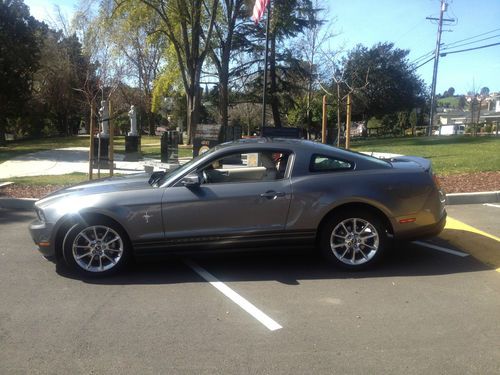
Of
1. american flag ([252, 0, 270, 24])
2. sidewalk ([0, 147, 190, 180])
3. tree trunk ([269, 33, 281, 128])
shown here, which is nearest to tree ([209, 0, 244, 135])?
tree trunk ([269, 33, 281, 128])

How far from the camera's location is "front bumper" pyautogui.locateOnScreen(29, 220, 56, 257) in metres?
4.95

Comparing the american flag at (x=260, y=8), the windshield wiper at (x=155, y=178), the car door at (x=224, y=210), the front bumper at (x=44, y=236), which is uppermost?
the american flag at (x=260, y=8)

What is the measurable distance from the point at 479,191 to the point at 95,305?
24.9 feet

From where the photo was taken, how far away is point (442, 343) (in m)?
3.52

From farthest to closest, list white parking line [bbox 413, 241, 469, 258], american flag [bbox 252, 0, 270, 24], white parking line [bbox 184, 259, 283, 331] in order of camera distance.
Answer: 1. american flag [bbox 252, 0, 270, 24]
2. white parking line [bbox 413, 241, 469, 258]
3. white parking line [bbox 184, 259, 283, 331]

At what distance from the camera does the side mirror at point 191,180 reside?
4.94m

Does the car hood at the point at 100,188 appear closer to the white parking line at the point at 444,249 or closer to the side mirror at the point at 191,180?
the side mirror at the point at 191,180

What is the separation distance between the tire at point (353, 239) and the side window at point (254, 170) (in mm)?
788

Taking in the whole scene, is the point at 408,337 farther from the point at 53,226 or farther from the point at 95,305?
the point at 53,226

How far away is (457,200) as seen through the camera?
28.6 ft

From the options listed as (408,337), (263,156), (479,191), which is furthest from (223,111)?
(408,337)

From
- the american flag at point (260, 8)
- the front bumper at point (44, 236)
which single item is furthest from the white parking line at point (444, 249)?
the american flag at point (260, 8)

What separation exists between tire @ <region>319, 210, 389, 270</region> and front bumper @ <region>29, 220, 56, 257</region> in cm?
283

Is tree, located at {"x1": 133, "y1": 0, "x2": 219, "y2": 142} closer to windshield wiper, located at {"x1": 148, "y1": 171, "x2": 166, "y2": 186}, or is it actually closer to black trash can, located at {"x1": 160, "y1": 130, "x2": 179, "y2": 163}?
black trash can, located at {"x1": 160, "y1": 130, "x2": 179, "y2": 163}
